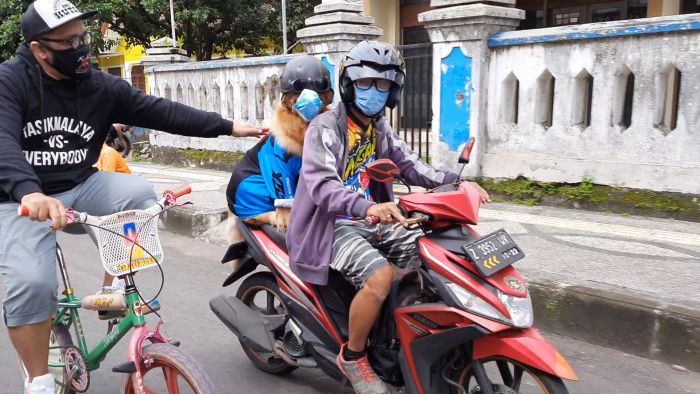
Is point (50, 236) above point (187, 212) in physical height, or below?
above

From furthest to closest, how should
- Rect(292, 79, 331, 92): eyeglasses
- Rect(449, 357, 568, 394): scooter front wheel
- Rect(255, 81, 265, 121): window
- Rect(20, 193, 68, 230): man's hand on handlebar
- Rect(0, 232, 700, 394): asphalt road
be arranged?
1. Rect(255, 81, 265, 121): window
2. Rect(292, 79, 331, 92): eyeglasses
3. Rect(0, 232, 700, 394): asphalt road
4. Rect(449, 357, 568, 394): scooter front wheel
5. Rect(20, 193, 68, 230): man's hand on handlebar

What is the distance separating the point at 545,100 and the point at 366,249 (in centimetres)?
415

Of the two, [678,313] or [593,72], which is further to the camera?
[593,72]

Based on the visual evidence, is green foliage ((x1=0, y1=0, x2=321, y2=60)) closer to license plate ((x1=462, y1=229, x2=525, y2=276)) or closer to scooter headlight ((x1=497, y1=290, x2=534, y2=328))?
license plate ((x1=462, y1=229, x2=525, y2=276))

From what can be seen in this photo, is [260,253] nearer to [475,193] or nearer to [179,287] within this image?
[475,193]

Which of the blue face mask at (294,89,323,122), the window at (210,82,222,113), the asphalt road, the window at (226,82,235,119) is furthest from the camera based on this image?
the window at (210,82,222,113)

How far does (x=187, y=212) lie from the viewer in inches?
267

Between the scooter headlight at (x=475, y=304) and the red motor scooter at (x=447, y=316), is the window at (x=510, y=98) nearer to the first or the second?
the red motor scooter at (x=447, y=316)

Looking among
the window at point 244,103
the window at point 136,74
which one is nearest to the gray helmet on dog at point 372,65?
the window at point 244,103

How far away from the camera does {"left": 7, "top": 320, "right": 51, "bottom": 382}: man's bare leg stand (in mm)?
2543

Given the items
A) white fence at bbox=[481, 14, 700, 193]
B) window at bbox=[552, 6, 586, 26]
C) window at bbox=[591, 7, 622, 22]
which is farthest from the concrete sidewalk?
window at bbox=[552, 6, 586, 26]

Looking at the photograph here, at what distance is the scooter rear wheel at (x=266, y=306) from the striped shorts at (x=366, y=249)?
2.01ft

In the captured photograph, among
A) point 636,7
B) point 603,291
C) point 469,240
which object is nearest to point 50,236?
point 469,240

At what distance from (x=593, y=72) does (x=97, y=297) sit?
485cm
